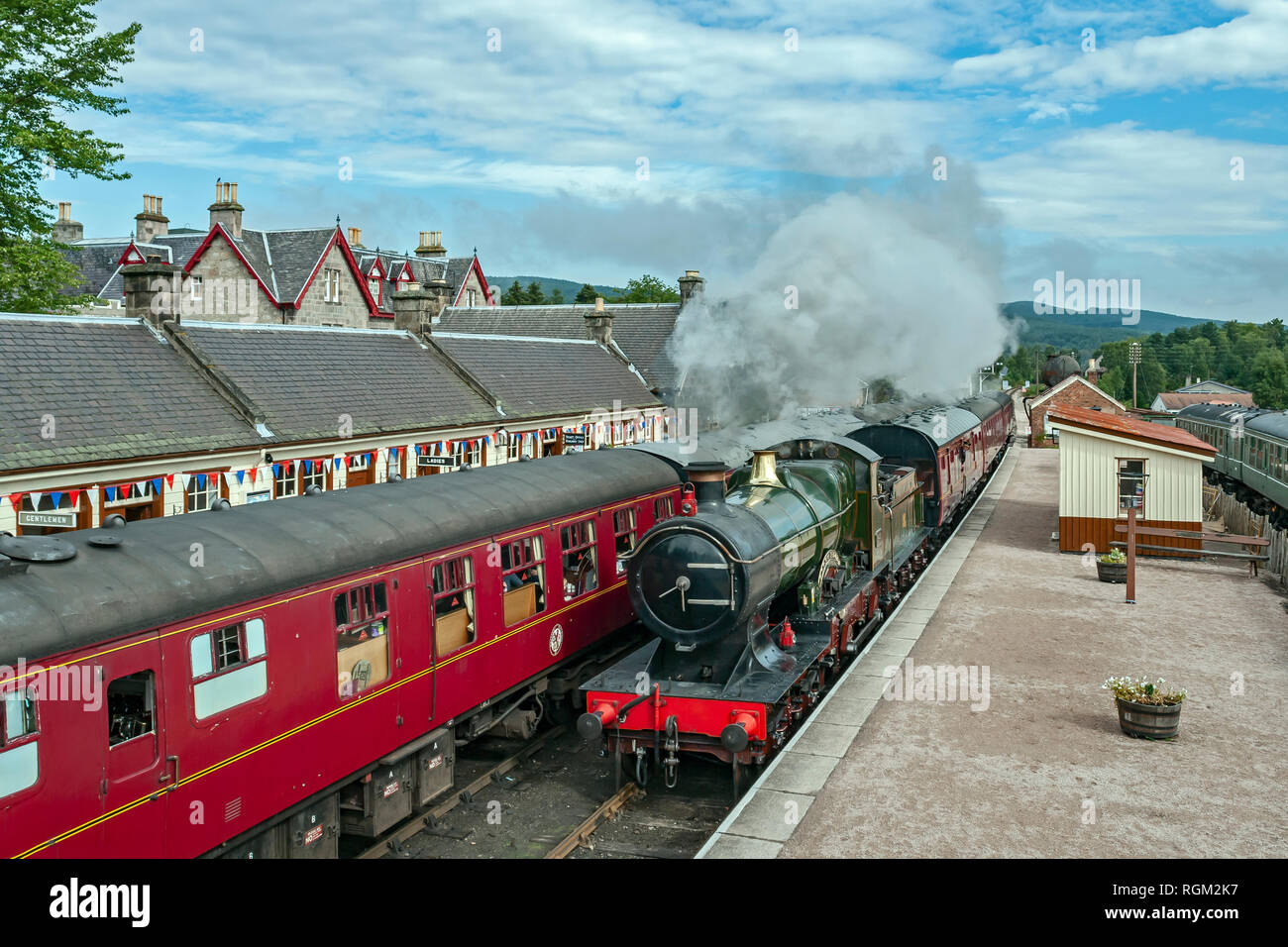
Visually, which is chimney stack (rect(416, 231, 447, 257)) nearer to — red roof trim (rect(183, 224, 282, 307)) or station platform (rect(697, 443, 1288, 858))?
red roof trim (rect(183, 224, 282, 307))

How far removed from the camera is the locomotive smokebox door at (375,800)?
9.13m

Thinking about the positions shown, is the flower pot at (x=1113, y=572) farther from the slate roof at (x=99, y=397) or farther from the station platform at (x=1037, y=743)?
the slate roof at (x=99, y=397)

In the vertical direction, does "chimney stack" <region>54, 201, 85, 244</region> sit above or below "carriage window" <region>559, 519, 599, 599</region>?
above

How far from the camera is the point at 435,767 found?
33.3 ft

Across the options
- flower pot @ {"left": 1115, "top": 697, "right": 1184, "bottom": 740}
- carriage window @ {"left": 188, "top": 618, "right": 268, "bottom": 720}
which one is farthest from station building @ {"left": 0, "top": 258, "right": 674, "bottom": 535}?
flower pot @ {"left": 1115, "top": 697, "right": 1184, "bottom": 740}

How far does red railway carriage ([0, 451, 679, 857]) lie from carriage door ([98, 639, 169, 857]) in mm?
13

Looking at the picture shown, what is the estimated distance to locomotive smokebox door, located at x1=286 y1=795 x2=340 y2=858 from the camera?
816 centimetres

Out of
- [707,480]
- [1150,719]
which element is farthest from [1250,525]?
[707,480]

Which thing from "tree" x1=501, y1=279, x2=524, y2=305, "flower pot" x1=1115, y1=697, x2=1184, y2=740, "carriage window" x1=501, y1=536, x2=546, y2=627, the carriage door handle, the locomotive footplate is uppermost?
"tree" x1=501, y1=279, x2=524, y2=305

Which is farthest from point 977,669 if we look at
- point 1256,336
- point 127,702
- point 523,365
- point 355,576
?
point 1256,336

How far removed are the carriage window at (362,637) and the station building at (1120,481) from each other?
18.2m

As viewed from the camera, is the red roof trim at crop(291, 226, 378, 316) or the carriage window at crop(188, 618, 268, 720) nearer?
the carriage window at crop(188, 618, 268, 720)

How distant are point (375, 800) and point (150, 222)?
46.3 metres

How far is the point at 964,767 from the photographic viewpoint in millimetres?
10406
